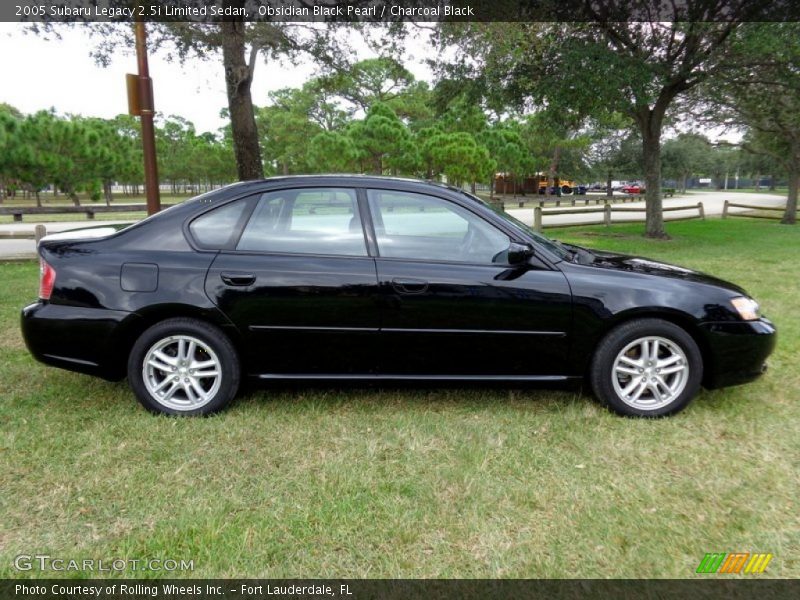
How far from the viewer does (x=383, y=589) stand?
2.07 m

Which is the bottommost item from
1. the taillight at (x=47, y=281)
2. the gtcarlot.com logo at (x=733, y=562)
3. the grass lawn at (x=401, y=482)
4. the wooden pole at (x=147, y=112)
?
the gtcarlot.com logo at (x=733, y=562)

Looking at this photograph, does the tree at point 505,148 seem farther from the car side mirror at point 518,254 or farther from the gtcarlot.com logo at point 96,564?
the gtcarlot.com logo at point 96,564

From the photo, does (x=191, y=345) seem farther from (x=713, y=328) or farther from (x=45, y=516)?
(x=713, y=328)

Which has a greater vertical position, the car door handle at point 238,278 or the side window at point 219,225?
the side window at point 219,225

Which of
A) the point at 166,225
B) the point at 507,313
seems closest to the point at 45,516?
the point at 166,225

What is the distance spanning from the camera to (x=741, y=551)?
229cm

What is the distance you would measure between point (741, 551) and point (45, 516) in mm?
3070

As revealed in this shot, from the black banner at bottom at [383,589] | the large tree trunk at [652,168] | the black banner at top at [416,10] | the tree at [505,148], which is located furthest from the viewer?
the tree at [505,148]

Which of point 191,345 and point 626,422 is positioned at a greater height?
point 191,345

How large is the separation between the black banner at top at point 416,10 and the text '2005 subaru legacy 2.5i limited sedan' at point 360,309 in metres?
5.10

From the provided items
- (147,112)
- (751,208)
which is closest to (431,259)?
(147,112)

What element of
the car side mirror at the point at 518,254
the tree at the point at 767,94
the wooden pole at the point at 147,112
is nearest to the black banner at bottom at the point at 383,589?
the car side mirror at the point at 518,254

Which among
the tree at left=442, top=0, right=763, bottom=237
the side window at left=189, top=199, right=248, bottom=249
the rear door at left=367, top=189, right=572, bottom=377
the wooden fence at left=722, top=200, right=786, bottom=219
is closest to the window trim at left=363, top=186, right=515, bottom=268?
the rear door at left=367, top=189, right=572, bottom=377

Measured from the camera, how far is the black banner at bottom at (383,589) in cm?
205
